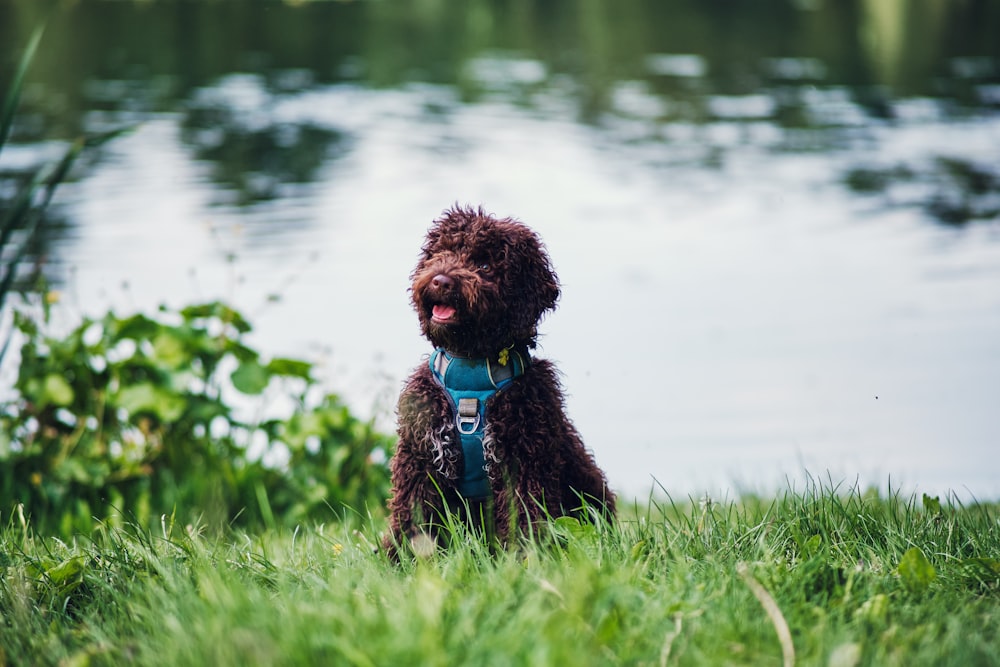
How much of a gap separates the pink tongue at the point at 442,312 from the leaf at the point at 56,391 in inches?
108

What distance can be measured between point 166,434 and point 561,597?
3.04m

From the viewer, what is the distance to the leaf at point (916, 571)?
2.91 meters

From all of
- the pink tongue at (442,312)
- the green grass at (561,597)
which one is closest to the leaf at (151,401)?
the green grass at (561,597)

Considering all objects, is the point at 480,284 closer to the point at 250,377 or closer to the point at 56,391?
the point at 250,377

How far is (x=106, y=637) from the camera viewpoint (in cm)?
275

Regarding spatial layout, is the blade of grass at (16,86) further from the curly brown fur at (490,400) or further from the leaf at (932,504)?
the leaf at (932,504)

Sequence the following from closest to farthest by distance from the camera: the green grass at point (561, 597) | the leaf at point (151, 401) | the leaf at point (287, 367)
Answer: the green grass at point (561, 597), the leaf at point (151, 401), the leaf at point (287, 367)

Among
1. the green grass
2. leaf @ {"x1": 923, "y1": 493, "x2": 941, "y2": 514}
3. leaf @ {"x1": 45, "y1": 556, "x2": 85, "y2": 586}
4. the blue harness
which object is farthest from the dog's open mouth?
leaf @ {"x1": 923, "y1": 493, "x2": 941, "y2": 514}

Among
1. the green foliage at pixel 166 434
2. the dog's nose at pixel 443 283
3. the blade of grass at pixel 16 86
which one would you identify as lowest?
the green foliage at pixel 166 434

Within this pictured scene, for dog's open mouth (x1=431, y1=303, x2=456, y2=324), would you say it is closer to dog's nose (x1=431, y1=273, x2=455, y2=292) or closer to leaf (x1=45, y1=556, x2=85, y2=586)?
dog's nose (x1=431, y1=273, x2=455, y2=292)

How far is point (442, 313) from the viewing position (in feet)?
9.58

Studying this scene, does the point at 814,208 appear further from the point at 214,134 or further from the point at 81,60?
the point at 81,60

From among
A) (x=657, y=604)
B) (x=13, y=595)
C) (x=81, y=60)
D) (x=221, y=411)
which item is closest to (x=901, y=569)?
(x=657, y=604)

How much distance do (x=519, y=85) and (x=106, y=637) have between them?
18.2m
